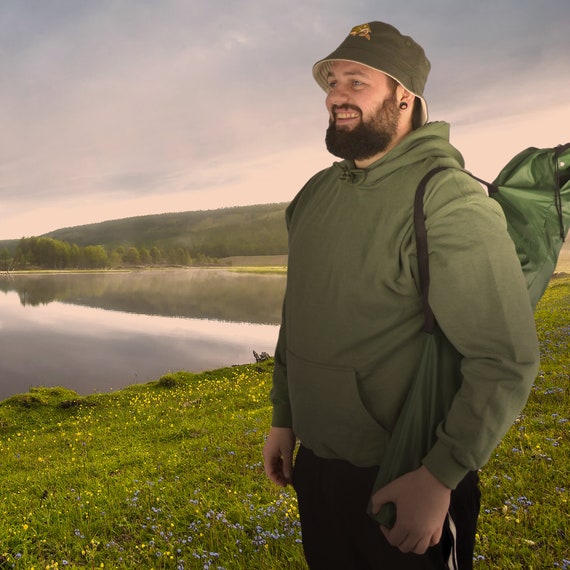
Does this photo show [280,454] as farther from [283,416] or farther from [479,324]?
[479,324]

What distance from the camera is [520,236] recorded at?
2.48 meters

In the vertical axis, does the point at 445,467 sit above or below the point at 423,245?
below

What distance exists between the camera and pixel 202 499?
7.96m

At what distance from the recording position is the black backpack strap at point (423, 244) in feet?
7.29

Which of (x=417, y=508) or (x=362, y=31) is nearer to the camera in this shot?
(x=417, y=508)

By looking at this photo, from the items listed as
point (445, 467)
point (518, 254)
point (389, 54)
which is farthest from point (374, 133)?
point (445, 467)

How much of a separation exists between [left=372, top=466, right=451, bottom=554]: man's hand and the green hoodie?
0.09m

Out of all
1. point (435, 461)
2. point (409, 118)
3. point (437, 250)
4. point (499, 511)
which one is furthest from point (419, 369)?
point (499, 511)

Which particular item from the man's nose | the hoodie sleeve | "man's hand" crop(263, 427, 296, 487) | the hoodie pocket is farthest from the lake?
the hoodie sleeve

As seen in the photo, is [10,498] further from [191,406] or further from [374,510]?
[374,510]

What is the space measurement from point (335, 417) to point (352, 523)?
26.0 inches

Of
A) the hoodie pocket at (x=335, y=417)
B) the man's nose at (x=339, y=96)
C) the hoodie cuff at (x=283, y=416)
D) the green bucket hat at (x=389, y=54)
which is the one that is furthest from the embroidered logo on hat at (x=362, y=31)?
the hoodie cuff at (x=283, y=416)

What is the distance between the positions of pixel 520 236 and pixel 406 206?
0.66 m

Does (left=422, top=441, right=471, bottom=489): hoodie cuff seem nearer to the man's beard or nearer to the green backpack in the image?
the green backpack
